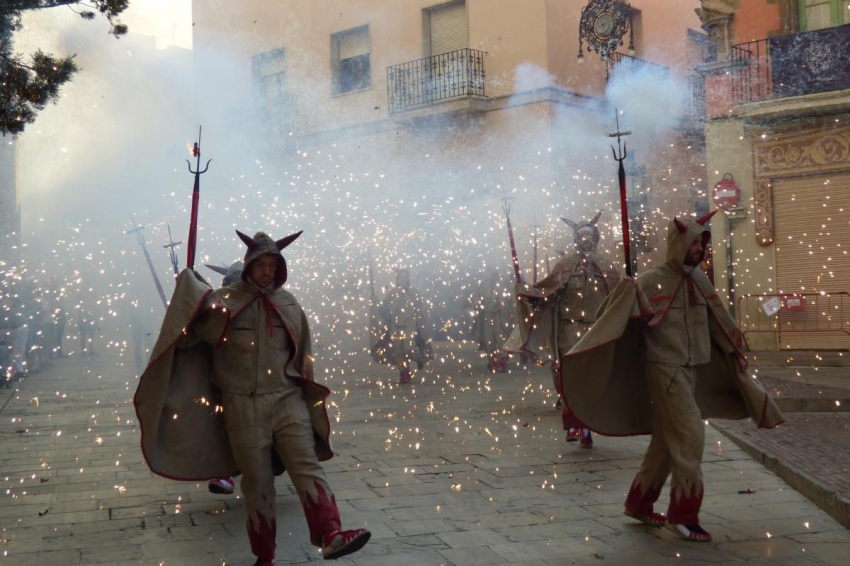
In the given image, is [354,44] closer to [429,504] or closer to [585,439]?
[585,439]

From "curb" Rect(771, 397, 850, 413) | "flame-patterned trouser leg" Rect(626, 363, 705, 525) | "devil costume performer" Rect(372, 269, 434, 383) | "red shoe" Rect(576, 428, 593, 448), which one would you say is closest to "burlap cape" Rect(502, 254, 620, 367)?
"red shoe" Rect(576, 428, 593, 448)

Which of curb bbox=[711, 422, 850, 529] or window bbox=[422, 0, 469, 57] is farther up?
window bbox=[422, 0, 469, 57]

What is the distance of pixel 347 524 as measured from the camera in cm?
587

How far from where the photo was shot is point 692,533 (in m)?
5.43

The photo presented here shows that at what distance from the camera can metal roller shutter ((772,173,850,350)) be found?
15961 millimetres

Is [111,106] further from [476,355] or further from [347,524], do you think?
[347,524]

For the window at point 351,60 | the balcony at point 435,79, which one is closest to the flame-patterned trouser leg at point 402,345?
the balcony at point 435,79

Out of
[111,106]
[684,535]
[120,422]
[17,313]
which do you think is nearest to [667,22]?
[111,106]

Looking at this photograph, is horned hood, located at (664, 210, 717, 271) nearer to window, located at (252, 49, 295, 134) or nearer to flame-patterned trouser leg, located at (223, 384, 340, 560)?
flame-patterned trouser leg, located at (223, 384, 340, 560)

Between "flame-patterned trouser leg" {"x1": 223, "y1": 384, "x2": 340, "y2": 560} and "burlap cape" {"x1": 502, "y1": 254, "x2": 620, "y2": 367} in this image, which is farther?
"burlap cape" {"x1": 502, "y1": 254, "x2": 620, "y2": 367}

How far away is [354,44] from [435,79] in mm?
2592

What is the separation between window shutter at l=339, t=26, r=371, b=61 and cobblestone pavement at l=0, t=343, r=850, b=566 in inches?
534

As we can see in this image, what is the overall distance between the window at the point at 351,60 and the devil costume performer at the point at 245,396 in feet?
57.4

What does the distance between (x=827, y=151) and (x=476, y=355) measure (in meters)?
6.68
